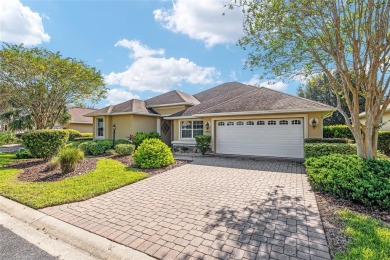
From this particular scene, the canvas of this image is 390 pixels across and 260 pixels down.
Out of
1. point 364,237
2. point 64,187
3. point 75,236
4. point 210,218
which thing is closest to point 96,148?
point 64,187

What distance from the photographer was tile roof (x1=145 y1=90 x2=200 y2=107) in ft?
60.6

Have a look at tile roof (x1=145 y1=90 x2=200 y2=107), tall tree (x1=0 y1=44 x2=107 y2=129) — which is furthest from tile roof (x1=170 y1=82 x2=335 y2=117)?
tall tree (x1=0 y1=44 x2=107 y2=129)

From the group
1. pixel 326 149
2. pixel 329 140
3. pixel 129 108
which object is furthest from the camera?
pixel 129 108

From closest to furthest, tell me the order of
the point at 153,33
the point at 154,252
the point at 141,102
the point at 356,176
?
the point at 154,252
the point at 356,176
the point at 153,33
the point at 141,102

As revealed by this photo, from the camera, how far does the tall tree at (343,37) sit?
623 cm

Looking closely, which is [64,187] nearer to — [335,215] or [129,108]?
[335,215]

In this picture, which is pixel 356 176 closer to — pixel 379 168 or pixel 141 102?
pixel 379 168

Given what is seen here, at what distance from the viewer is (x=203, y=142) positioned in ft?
44.2

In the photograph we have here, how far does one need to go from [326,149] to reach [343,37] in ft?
15.8

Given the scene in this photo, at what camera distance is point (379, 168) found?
18.0 ft

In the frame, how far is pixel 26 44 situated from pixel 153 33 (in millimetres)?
7894

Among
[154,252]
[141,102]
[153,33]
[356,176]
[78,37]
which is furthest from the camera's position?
[141,102]

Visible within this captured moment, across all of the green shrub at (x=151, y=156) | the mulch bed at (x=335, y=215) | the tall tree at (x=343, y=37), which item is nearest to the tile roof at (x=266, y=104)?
the tall tree at (x=343, y=37)

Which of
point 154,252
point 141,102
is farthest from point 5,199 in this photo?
point 141,102
